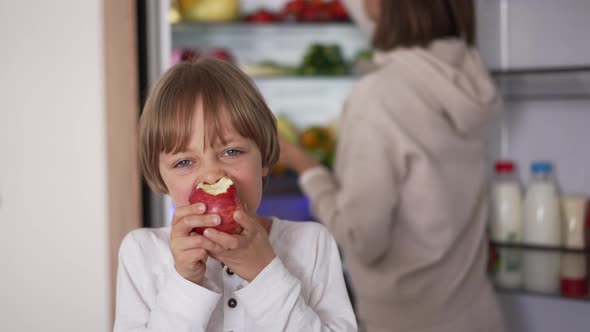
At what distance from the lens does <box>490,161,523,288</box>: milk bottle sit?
1.92m

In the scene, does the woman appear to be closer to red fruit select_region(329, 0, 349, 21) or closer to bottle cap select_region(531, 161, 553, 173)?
bottle cap select_region(531, 161, 553, 173)

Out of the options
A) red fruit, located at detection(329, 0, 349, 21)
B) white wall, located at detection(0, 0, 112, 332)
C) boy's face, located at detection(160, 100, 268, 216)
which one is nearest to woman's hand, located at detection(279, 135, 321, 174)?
white wall, located at detection(0, 0, 112, 332)

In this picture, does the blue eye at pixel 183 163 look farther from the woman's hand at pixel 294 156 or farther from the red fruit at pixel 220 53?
the red fruit at pixel 220 53

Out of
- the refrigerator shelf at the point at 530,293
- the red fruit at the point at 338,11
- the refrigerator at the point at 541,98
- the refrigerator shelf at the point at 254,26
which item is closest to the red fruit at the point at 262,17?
the refrigerator shelf at the point at 254,26

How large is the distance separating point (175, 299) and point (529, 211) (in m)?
1.34

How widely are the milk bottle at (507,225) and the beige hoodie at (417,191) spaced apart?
0.18 metres

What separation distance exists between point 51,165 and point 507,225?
49.0 inches

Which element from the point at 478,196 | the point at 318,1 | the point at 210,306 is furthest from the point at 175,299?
the point at 318,1

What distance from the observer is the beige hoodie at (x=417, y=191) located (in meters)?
1.59

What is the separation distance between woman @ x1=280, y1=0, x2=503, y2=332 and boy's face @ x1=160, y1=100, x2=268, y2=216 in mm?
746

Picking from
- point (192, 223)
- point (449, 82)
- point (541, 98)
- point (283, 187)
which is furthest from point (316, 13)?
point (192, 223)

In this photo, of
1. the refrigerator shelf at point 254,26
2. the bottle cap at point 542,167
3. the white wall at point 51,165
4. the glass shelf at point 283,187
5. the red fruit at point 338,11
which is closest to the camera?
the white wall at point 51,165

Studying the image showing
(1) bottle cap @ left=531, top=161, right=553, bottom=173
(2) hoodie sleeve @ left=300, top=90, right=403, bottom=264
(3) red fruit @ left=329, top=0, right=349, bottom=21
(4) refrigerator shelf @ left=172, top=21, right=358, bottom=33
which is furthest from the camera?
(3) red fruit @ left=329, top=0, right=349, bottom=21

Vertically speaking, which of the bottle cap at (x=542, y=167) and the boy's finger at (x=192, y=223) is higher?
the boy's finger at (x=192, y=223)
